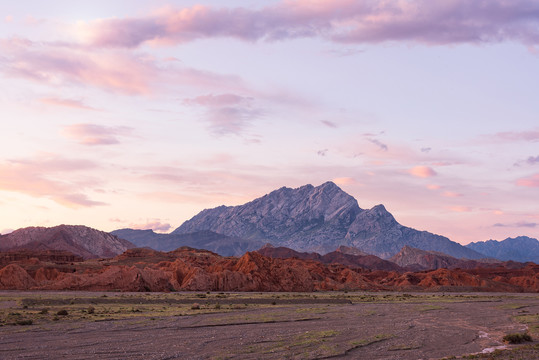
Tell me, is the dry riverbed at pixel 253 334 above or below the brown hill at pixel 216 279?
below

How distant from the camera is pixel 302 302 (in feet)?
250

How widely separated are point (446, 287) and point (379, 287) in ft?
57.8

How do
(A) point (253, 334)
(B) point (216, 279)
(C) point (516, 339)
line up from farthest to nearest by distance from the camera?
(B) point (216, 279)
(A) point (253, 334)
(C) point (516, 339)

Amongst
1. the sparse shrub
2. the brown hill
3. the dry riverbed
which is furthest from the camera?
the brown hill

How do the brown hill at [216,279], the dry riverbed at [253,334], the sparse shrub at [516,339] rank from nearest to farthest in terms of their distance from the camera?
the dry riverbed at [253,334] → the sparse shrub at [516,339] → the brown hill at [216,279]

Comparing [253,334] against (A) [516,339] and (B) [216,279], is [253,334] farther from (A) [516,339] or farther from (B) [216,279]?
(B) [216,279]

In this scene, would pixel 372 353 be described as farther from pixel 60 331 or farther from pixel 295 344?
pixel 60 331

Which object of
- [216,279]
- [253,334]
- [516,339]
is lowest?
[516,339]

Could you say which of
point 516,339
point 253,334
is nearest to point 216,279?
point 253,334

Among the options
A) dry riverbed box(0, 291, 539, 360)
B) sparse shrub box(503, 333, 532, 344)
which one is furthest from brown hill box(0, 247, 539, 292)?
sparse shrub box(503, 333, 532, 344)

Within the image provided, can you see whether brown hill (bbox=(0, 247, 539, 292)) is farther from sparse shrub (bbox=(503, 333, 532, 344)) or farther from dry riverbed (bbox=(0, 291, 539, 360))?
sparse shrub (bbox=(503, 333, 532, 344))

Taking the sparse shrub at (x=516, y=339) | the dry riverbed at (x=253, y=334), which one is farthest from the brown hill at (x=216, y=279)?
the sparse shrub at (x=516, y=339)

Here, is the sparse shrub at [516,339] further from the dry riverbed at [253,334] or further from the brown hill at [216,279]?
the brown hill at [216,279]

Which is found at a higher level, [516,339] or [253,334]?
[253,334]
